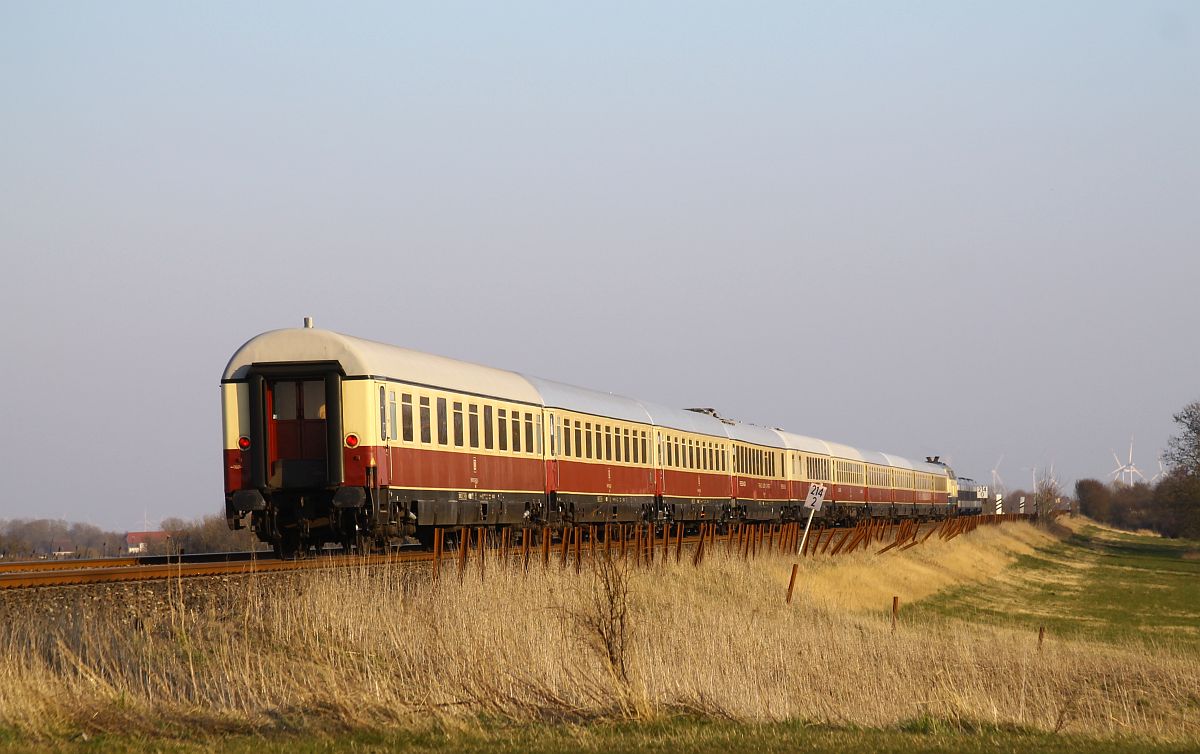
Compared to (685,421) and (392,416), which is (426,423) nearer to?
(392,416)

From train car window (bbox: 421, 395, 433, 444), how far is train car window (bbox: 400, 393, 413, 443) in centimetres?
48

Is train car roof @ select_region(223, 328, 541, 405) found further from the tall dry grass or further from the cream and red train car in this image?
the tall dry grass

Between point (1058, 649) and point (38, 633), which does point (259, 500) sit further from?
point (1058, 649)

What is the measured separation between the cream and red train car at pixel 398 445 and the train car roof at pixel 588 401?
0.22ft

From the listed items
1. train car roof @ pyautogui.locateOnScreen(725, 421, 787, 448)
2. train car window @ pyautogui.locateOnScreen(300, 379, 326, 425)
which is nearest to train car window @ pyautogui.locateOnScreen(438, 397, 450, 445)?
train car window @ pyautogui.locateOnScreen(300, 379, 326, 425)

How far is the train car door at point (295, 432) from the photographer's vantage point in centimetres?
2327

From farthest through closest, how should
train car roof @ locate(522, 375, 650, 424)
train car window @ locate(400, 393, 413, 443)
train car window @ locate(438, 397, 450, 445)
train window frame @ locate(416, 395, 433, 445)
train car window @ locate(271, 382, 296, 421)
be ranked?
train car roof @ locate(522, 375, 650, 424)
train car window @ locate(438, 397, 450, 445)
train window frame @ locate(416, 395, 433, 445)
train car window @ locate(400, 393, 413, 443)
train car window @ locate(271, 382, 296, 421)

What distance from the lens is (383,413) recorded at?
23188 mm

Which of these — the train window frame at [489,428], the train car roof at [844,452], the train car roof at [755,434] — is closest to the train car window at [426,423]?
the train window frame at [489,428]

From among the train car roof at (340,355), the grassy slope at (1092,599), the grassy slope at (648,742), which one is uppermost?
the train car roof at (340,355)

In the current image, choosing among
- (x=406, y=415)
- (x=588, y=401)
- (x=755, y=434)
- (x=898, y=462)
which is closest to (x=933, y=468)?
(x=898, y=462)

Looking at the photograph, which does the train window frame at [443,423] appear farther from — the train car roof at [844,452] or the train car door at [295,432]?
the train car roof at [844,452]

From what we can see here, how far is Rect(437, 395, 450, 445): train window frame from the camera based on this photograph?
83.4 ft

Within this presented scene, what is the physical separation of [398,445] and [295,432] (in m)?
1.61
